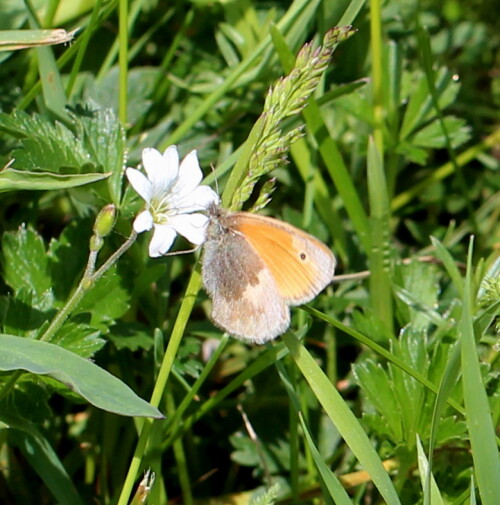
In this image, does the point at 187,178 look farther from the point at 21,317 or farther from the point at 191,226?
the point at 21,317

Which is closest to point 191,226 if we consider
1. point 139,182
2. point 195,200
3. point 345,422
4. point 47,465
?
point 195,200

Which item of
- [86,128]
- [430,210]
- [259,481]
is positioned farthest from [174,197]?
[430,210]

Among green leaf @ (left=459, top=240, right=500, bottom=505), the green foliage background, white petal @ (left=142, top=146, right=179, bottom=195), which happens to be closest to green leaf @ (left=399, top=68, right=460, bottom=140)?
the green foliage background

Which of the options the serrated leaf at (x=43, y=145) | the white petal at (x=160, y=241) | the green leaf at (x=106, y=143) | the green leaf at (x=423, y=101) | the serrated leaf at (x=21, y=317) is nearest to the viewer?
the white petal at (x=160, y=241)

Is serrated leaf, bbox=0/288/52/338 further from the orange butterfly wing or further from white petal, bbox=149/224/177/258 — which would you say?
the orange butterfly wing

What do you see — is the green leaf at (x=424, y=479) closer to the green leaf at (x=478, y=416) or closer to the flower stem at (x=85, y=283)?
the green leaf at (x=478, y=416)

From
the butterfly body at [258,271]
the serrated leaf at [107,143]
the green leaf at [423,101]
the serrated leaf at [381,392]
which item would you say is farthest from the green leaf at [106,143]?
the green leaf at [423,101]

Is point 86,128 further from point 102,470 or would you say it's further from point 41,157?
point 102,470
